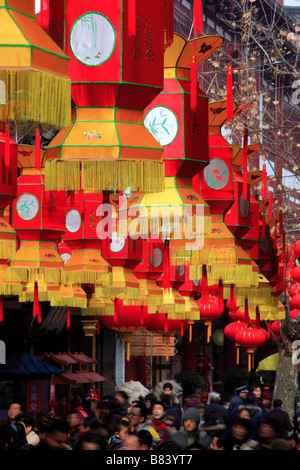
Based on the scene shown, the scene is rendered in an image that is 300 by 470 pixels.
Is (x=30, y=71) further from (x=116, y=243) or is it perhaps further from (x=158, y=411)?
(x=158, y=411)

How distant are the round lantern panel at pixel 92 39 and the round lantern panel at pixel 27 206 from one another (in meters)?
3.68

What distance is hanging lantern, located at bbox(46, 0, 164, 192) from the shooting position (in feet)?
14.4

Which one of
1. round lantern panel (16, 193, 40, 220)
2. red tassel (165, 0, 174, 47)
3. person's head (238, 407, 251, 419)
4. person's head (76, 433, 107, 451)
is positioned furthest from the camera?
person's head (238, 407, 251, 419)

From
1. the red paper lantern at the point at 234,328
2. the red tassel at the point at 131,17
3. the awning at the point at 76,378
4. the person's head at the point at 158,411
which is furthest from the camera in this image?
the awning at the point at 76,378

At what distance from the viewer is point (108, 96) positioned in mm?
4465

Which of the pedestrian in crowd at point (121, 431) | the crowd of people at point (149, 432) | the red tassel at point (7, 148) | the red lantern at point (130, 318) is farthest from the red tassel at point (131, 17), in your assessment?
the red lantern at point (130, 318)

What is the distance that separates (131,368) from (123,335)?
11052 mm

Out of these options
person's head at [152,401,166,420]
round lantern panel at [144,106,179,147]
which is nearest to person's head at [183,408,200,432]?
person's head at [152,401,166,420]

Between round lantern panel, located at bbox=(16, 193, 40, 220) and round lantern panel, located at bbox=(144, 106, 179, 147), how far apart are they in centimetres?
242

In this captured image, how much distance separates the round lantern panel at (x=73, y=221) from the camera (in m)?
8.33

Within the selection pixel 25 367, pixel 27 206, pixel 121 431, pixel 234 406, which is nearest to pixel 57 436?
pixel 121 431

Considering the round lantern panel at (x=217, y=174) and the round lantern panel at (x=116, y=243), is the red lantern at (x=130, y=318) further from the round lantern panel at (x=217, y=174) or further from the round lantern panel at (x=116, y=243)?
the round lantern panel at (x=217, y=174)

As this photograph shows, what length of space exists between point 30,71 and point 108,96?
33.9 inches

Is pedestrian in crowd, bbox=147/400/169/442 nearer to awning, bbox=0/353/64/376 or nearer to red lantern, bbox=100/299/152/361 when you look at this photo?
red lantern, bbox=100/299/152/361
